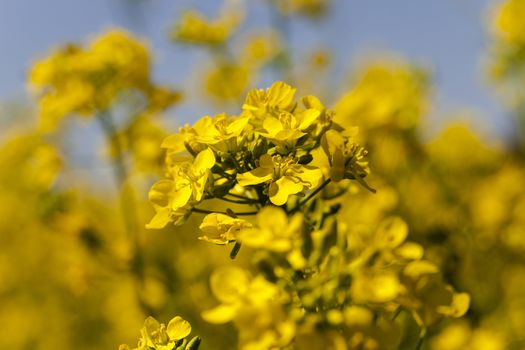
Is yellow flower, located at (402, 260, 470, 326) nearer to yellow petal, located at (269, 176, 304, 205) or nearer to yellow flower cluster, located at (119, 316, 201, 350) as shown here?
yellow petal, located at (269, 176, 304, 205)

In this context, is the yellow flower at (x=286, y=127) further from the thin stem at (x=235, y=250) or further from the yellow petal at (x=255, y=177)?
the thin stem at (x=235, y=250)

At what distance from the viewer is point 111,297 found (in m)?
5.48

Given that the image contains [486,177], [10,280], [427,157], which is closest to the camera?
[427,157]

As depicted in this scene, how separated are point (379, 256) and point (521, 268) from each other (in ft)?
8.28

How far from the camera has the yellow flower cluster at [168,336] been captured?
1.33 metres

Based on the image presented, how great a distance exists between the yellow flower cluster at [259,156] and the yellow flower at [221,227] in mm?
75

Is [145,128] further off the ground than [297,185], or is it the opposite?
[297,185]

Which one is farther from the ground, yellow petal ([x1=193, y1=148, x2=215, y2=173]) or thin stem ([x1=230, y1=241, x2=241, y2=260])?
yellow petal ([x1=193, y1=148, x2=215, y2=173])

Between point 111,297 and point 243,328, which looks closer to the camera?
point 243,328

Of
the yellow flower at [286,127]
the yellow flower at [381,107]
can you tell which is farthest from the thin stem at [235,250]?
the yellow flower at [381,107]

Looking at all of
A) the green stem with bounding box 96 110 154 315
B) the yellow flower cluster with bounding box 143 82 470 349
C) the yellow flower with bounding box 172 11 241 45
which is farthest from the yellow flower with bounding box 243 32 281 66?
the yellow flower cluster with bounding box 143 82 470 349

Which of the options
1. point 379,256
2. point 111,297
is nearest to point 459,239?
point 379,256

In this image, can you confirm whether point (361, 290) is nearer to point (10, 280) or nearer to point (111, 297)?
point (111, 297)

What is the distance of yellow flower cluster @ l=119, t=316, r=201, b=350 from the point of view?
133 cm
